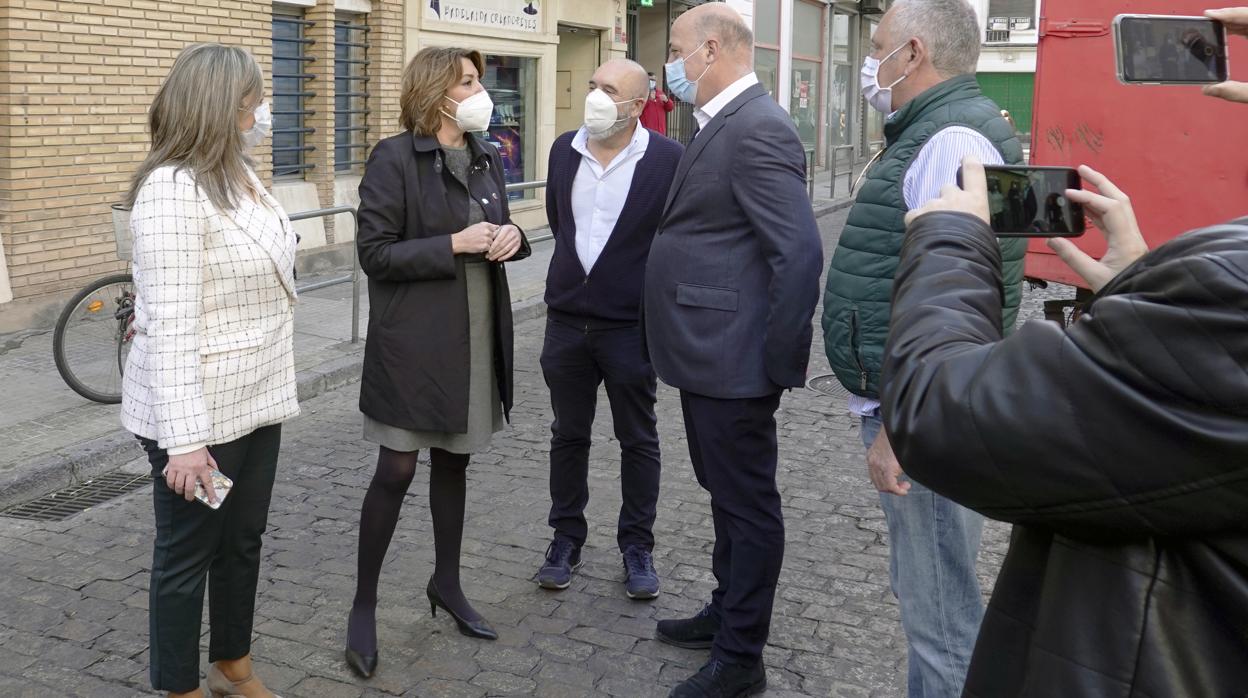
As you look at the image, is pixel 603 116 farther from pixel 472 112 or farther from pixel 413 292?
pixel 413 292

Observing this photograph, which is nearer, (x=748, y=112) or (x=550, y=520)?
(x=748, y=112)

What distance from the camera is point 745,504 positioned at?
155 inches

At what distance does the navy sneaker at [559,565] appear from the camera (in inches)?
187

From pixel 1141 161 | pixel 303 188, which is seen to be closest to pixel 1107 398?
pixel 1141 161

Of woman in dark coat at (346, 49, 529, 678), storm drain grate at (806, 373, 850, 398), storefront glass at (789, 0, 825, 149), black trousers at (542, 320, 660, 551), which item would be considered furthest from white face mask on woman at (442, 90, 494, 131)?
storefront glass at (789, 0, 825, 149)

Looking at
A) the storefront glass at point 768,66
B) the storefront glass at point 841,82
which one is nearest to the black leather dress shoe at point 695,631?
the storefront glass at point 768,66

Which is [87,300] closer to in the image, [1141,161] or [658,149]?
[658,149]

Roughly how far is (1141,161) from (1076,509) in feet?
22.2

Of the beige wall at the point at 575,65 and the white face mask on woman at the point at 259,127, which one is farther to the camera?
the beige wall at the point at 575,65

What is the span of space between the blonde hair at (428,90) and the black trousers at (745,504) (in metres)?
1.24

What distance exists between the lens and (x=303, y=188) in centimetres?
1242

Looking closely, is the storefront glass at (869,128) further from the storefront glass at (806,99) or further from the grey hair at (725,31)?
the grey hair at (725,31)

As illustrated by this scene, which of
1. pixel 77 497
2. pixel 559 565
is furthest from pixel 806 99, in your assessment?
pixel 559 565

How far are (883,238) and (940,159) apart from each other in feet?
0.75
